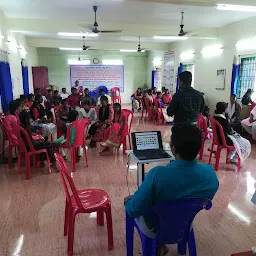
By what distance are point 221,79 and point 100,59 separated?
694cm

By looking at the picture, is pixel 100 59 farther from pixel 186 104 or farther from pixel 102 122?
pixel 186 104

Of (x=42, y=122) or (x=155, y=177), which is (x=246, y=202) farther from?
(x=42, y=122)

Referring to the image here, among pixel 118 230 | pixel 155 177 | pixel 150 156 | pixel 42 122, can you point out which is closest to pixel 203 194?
pixel 155 177

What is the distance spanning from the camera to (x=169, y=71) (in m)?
10.7

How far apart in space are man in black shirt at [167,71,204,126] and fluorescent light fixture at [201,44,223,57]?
5.16m

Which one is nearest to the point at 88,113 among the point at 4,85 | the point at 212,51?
the point at 4,85

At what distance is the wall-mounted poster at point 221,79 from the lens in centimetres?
730

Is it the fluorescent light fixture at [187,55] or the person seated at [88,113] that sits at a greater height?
the fluorescent light fixture at [187,55]

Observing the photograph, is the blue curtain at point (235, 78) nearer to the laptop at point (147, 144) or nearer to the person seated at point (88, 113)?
the person seated at point (88, 113)

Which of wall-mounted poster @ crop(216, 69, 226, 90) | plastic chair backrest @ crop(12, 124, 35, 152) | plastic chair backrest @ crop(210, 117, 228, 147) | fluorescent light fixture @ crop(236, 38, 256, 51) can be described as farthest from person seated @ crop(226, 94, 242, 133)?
plastic chair backrest @ crop(12, 124, 35, 152)

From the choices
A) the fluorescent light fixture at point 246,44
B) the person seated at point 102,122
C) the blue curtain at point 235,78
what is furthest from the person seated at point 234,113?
the person seated at point 102,122

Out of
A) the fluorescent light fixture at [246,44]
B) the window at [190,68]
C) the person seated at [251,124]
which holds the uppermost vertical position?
the fluorescent light fixture at [246,44]

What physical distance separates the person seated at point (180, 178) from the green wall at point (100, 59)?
466 inches

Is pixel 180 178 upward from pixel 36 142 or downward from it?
upward
